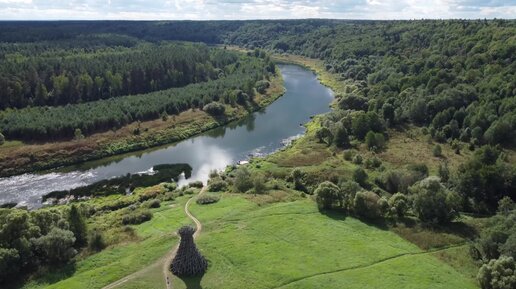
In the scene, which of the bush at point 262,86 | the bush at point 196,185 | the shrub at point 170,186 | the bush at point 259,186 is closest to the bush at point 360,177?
the bush at point 259,186

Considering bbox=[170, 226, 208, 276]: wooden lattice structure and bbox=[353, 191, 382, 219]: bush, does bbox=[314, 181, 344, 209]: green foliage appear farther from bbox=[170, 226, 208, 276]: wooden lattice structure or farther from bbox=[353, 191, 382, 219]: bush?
bbox=[170, 226, 208, 276]: wooden lattice structure

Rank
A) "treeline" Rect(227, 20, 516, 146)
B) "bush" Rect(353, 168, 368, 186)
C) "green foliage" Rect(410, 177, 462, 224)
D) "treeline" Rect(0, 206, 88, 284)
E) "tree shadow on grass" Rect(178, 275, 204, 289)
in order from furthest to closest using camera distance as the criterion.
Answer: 1. "treeline" Rect(227, 20, 516, 146)
2. "bush" Rect(353, 168, 368, 186)
3. "green foliage" Rect(410, 177, 462, 224)
4. "treeline" Rect(0, 206, 88, 284)
5. "tree shadow on grass" Rect(178, 275, 204, 289)

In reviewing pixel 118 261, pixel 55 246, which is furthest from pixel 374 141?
pixel 55 246

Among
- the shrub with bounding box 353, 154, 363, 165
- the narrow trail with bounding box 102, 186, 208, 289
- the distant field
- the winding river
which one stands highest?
the narrow trail with bounding box 102, 186, 208, 289

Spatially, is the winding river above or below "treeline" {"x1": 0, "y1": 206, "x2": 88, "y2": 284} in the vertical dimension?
below

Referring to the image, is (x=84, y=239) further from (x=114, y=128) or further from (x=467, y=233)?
(x=114, y=128)

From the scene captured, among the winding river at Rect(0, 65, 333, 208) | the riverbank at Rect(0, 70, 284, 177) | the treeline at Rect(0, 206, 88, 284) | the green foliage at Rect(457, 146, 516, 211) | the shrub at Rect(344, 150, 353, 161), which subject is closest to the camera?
the treeline at Rect(0, 206, 88, 284)

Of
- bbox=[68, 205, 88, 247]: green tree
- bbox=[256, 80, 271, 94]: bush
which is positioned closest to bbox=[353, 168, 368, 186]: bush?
bbox=[68, 205, 88, 247]: green tree
